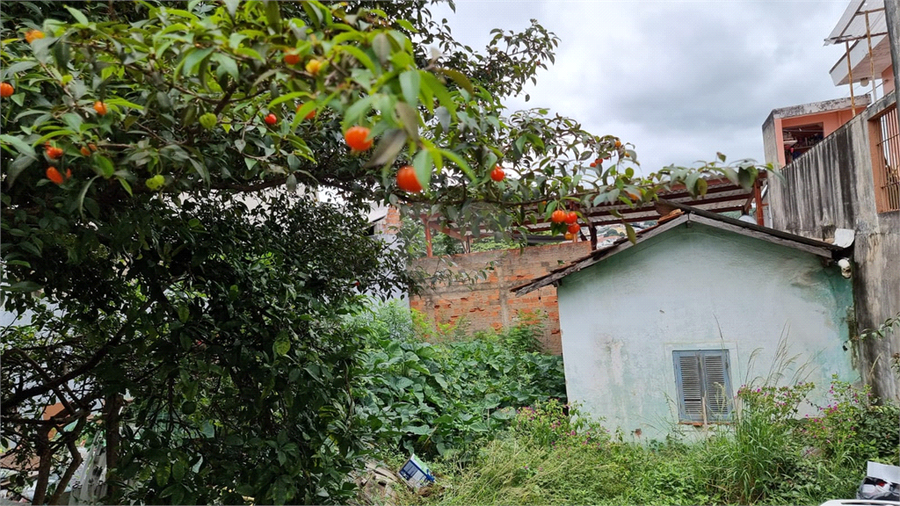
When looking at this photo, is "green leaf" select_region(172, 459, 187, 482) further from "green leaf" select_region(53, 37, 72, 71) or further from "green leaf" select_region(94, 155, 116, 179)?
"green leaf" select_region(53, 37, 72, 71)

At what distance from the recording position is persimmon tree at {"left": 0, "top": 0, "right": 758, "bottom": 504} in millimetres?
1045

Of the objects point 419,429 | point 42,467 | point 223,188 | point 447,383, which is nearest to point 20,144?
point 223,188

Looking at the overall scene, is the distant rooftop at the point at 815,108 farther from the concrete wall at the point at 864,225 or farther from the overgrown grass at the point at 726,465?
the overgrown grass at the point at 726,465

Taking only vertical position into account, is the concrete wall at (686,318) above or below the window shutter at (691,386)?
above

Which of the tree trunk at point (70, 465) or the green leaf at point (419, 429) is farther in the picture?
the green leaf at point (419, 429)

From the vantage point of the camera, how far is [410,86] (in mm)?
812

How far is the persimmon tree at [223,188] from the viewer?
104 cm

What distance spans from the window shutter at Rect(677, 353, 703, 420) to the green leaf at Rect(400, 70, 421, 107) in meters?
5.73

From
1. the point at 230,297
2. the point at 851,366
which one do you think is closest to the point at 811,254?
the point at 851,366

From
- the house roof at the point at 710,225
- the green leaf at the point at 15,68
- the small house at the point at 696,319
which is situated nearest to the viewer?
the green leaf at the point at 15,68

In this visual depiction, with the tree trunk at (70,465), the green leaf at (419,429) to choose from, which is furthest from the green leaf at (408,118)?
the green leaf at (419,429)

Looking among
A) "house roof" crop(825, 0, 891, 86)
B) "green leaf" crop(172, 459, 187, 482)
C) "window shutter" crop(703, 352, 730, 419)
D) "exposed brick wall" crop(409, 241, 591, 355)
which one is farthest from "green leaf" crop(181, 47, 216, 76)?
"exposed brick wall" crop(409, 241, 591, 355)

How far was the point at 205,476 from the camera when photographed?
1985mm

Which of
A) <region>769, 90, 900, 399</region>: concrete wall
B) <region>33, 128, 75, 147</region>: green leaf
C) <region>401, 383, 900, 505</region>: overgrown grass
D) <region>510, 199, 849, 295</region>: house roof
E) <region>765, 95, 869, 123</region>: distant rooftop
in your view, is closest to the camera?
<region>33, 128, 75, 147</region>: green leaf
